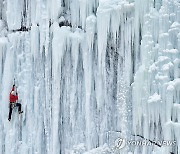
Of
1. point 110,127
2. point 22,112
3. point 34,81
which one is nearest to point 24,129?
point 22,112

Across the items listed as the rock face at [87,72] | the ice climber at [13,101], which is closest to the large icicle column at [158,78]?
the rock face at [87,72]

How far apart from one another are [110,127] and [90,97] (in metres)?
0.60

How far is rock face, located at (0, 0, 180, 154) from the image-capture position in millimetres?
7613

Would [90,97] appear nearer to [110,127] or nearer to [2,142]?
[110,127]

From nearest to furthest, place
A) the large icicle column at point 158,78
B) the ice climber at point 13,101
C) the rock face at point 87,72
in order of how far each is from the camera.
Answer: the large icicle column at point 158,78 < the rock face at point 87,72 < the ice climber at point 13,101

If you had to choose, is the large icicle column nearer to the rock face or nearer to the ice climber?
the rock face

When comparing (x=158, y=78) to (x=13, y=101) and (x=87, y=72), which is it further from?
(x=13, y=101)

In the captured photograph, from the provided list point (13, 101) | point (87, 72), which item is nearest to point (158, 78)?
point (87, 72)

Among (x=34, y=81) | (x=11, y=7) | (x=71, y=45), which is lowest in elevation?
(x=34, y=81)

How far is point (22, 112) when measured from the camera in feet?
26.2

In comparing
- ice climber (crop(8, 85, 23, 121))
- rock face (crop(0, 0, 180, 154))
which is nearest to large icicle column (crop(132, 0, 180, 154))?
rock face (crop(0, 0, 180, 154))

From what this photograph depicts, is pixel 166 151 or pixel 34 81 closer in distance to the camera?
pixel 166 151

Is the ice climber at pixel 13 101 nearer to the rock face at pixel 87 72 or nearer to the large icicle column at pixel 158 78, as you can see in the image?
the rock face at pixel 87 72

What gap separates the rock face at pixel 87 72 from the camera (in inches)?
300
